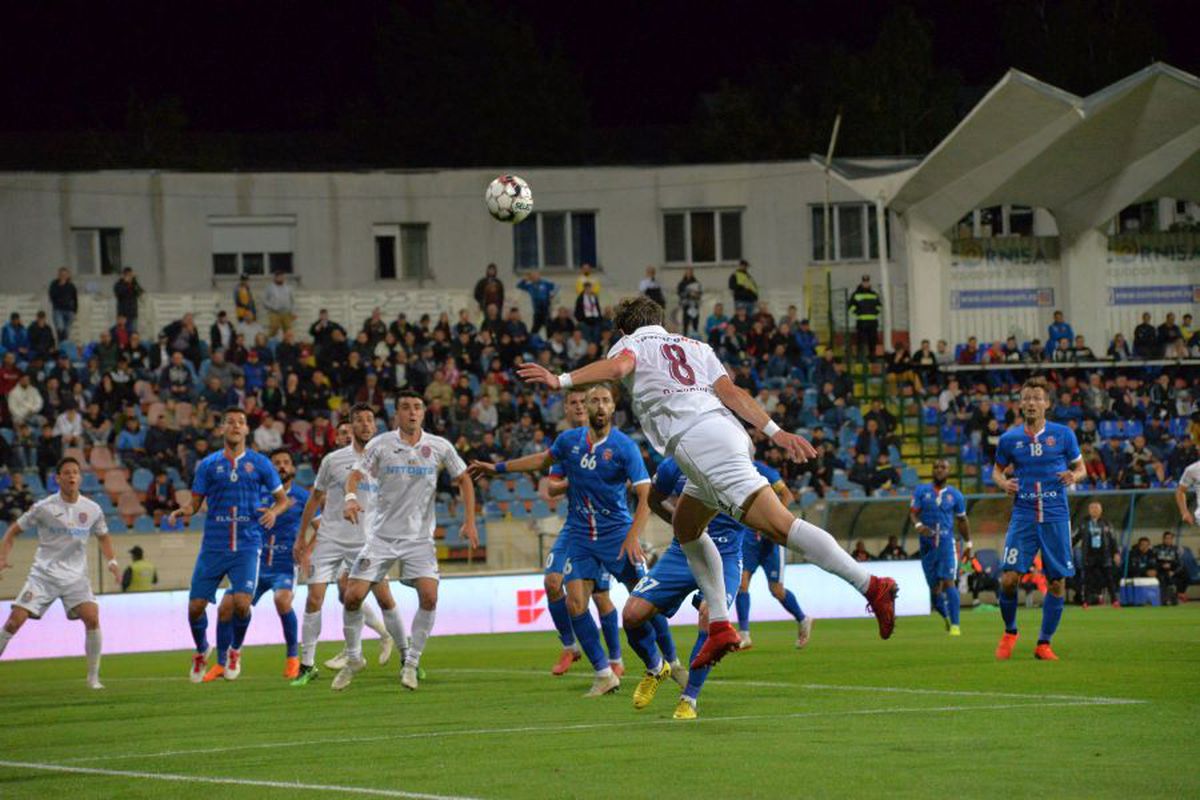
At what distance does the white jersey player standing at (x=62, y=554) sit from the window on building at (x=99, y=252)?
2674cm

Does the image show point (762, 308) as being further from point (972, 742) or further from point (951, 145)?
point (972, 742)

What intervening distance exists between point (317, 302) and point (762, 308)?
36.0ft

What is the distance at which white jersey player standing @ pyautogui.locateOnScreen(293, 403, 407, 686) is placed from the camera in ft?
56.5

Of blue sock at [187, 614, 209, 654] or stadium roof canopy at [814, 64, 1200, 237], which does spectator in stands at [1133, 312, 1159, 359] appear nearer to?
stadium roof canopy at [814, 64, 1200, 237]

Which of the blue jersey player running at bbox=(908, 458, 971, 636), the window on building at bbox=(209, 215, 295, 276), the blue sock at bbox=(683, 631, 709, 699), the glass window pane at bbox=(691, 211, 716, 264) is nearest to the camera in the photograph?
the blue sock at bbox=(683, 631, 709, 699)

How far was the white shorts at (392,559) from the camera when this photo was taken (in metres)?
15.9

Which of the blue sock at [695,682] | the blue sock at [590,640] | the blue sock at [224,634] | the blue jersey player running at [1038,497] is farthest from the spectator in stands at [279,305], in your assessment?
the blue sock at [695,682]

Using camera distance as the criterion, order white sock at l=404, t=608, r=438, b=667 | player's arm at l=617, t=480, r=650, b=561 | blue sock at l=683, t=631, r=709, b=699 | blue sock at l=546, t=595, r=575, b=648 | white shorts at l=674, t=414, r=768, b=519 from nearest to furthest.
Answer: white shorts at l=674, t=414, r=768, b=519 → blue sock at l=683, t=631, r=709, b=699 → player's arm at l=617, t=480, r=650, b=561 → white sock at l=404, t=608, r=438, b=667 → blue sock at l=546, t=595, r=575, b=648

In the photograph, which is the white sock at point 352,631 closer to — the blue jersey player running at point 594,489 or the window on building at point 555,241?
the blue jersey player running at point 594,489

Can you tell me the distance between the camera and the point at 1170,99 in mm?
38500

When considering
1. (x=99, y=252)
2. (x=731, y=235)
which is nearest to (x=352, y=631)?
(x=99, y=252)

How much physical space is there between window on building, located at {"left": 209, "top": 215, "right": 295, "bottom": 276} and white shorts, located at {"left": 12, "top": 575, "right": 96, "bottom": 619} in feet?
88.3

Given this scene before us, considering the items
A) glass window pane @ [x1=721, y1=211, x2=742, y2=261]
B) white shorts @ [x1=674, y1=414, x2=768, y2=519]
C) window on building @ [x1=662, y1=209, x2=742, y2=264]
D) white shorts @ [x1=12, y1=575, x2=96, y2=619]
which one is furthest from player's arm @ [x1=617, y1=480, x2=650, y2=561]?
glass window pane @ [x1=721, y1=211, x2=742, y2=261]

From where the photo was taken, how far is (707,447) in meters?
10.4
